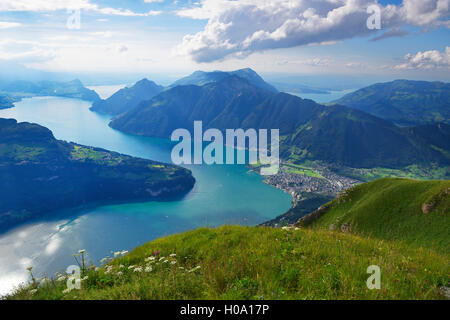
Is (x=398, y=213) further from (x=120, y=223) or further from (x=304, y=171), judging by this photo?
(x=304, y=171)

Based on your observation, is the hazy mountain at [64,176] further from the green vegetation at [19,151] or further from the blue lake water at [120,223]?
the blue lake water at [120,223]

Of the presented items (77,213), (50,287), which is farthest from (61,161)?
(50,287)

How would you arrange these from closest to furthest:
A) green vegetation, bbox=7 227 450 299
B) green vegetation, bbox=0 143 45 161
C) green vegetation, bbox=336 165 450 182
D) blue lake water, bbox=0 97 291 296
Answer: green vegetation, bbox=7 227 450 299, blue lake water, bbox=0 97 291 296, green vegetation, bbox=0 143 45 161, green vegetation, bbox=336 165 450 182

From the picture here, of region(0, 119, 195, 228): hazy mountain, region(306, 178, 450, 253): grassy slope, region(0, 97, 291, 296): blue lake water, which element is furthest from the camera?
region(0, 119, 195, 228): hazy mountain

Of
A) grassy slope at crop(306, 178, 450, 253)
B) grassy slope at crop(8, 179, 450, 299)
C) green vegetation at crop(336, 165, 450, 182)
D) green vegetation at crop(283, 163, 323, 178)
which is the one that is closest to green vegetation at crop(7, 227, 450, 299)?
grassy slope at crop(8, 179, 450, 299)

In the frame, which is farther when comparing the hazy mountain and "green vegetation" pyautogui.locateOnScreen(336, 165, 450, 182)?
Result: "green vegetation" pyautogui.locateOnScreen(336, 165, 450, 182)

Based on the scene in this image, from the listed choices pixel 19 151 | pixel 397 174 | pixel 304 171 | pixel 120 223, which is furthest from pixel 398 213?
pixel 397 174

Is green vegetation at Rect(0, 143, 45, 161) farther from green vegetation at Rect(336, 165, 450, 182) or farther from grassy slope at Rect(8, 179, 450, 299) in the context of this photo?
green vegetation at Rect(336, 165, 450, 182)
